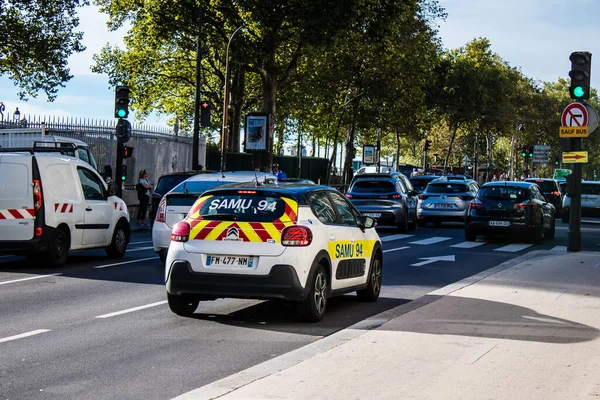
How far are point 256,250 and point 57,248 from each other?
7257 mm

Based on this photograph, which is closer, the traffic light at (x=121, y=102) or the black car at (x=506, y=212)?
the black car at (x=506, y=212)

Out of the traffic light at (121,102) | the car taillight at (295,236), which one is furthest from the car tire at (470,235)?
the car taillight at (295,236)

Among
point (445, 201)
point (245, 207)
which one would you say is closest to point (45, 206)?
point (245, 207)

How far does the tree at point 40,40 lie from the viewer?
44.5 m

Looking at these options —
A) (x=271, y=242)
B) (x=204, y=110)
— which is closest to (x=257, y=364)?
(x=271, y=242)

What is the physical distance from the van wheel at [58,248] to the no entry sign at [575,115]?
32.4ft

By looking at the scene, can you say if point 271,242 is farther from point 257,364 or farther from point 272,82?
point 272,82

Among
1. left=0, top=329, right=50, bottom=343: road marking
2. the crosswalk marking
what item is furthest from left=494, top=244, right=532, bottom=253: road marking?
left=0, top=329, right=50, bottom=343: road marking

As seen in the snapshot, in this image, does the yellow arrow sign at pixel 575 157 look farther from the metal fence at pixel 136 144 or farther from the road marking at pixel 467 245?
the metal fence at pixel 136 144

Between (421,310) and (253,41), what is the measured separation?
32.8 m

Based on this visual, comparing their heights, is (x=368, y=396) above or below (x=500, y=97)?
below

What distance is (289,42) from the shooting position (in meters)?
46.8

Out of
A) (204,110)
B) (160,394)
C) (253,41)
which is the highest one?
(253,41)

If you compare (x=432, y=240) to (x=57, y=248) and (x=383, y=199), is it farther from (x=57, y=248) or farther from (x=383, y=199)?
(x=57, y=248)
